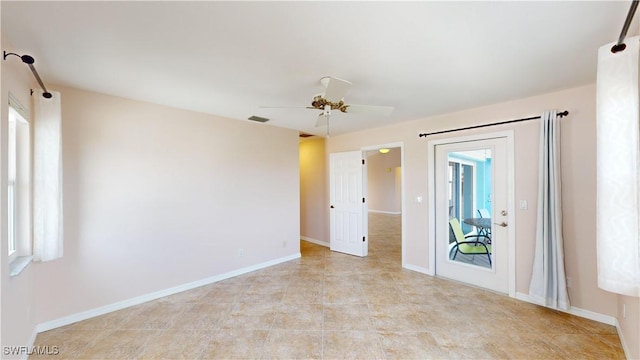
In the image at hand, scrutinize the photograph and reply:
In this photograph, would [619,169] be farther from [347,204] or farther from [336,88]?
[347,204]

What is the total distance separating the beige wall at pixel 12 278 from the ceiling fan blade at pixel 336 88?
2305 millimetres

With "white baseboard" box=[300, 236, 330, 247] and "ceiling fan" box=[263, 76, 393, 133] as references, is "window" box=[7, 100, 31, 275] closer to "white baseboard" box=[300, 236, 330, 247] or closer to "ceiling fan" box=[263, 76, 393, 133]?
"ceiling fan" box=[263, 76, 393, 133]

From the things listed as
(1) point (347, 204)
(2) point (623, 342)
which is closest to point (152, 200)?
(1) point (347, 204)

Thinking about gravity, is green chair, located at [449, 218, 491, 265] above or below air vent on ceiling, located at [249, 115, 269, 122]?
below

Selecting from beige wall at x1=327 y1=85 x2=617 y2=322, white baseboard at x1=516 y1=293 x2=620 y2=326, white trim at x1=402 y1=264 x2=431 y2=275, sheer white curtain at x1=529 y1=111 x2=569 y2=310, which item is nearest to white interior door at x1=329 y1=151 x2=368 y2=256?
white trim at x1=402 y1=264 x2=431 y2=275

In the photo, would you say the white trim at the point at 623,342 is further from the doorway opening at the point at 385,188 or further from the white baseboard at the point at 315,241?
the doorway opening at the point at 385,188

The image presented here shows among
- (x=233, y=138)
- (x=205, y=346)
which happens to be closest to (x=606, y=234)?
(x=205, y=346)

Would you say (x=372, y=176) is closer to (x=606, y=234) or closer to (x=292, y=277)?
(x=292, y=277)

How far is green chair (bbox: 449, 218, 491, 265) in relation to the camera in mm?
3672

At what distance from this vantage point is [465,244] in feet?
12.6

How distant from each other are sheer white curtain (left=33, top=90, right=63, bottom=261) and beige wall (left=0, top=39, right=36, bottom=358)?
6.0 inches

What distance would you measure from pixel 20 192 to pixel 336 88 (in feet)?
9.70

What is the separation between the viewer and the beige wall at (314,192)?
233 inches

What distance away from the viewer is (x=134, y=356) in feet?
7.26
